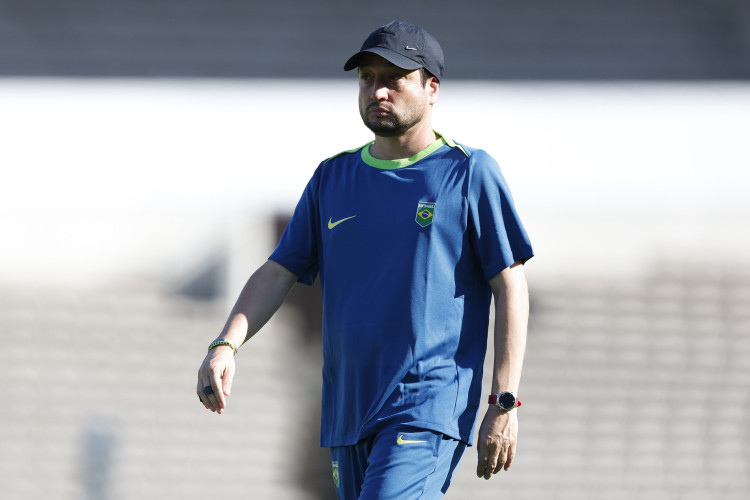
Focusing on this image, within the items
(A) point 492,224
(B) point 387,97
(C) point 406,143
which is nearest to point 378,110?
→ (B) point 387,97

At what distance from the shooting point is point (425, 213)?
3.32 m

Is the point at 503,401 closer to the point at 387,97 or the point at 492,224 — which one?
the point at 492,224

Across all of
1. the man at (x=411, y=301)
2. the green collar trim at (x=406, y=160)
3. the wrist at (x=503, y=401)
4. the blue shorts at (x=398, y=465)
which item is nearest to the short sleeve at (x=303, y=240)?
the man at (x=411, y=301)

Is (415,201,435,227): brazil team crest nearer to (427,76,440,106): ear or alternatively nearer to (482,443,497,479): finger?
(427,76,440,106): ear

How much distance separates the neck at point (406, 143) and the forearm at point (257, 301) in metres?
0.52

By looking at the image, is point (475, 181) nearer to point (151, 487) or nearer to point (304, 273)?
A: point (304, 273)

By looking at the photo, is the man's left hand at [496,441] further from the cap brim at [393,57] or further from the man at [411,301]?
the cap brim at [393,57]

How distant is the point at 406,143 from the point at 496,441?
971mm

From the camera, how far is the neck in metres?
3.44

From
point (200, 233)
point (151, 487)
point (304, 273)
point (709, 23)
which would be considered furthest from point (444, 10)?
point (304, 273)

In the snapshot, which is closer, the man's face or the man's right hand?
the man's right hand

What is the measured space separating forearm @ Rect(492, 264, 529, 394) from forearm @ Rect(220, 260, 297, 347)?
74 cm

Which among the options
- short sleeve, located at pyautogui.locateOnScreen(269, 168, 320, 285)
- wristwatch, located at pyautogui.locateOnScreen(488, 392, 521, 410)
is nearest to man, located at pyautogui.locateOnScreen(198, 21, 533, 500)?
wristwatch, located at pyautogui.locateOnScreen(488, 392, 521, 410)

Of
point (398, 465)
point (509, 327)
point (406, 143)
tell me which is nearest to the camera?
point (398, 465)
